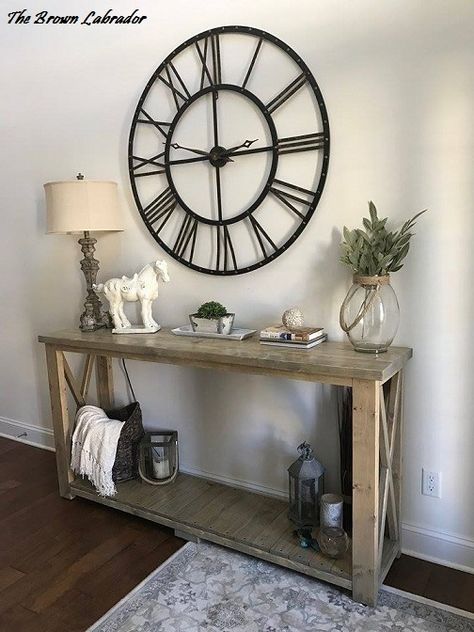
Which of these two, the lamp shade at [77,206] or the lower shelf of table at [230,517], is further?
the lamp shade at [77,206]

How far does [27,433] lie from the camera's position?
3.27 m

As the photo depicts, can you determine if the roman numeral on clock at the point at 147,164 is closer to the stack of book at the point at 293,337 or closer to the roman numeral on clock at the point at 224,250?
the roman numeral on clock at the point at 224,250

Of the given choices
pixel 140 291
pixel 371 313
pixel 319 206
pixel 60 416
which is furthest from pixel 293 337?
pixel 60 416

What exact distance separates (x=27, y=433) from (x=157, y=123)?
2.04 metres

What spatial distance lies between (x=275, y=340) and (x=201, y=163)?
0.85 m

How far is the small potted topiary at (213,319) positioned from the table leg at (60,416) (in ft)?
2.40

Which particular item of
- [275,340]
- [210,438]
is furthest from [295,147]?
[210,438]

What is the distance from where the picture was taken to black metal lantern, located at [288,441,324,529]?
205 centimetres

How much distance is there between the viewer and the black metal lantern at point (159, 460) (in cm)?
244

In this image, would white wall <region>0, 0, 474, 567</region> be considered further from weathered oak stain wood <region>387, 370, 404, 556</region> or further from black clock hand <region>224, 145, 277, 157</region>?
black clock hand <region>224, 145, 277, 157</region>

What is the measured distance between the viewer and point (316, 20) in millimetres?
1942

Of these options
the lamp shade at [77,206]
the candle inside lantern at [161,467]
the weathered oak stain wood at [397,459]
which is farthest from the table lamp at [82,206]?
the weathered oak stain wood at [397,459]

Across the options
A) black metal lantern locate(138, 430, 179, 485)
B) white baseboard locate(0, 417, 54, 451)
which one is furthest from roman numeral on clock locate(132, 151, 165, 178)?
white baseboard locate(0, 417, 54, 451)

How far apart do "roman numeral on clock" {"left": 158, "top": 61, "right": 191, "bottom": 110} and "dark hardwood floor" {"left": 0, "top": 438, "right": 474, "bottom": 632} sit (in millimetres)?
1840
